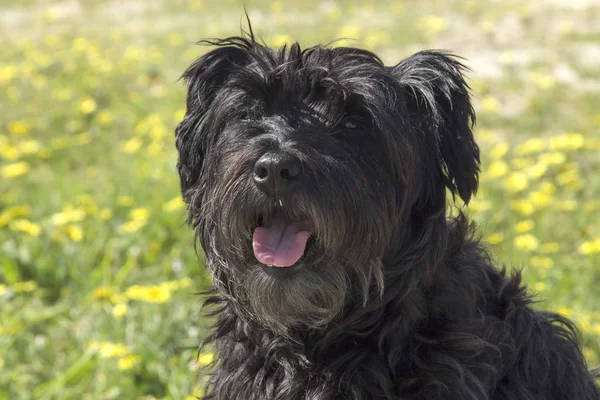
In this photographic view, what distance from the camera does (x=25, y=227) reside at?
472cm

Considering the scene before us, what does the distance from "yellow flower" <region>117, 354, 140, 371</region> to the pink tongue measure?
4.82 ft

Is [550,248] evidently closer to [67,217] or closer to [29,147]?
[67,217]

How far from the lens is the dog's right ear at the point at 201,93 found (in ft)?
9.01

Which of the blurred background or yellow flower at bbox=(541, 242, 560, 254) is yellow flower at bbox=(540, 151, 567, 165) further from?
yellow flower at bbox=(541, 242, 560, 254)

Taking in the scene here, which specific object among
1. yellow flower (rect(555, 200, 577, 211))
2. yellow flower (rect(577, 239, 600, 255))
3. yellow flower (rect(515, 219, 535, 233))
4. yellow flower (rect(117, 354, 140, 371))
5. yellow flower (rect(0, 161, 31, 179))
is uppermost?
yellow flower (rect(0, 161, 31, 179))

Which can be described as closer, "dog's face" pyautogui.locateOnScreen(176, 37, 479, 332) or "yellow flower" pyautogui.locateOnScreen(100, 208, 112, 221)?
"dog's face" pyautogui.locateOnScreen(176, 37, 479, 332)

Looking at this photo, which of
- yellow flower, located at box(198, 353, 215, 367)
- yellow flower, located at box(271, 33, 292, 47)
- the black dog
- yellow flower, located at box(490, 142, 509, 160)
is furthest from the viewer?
yellow flower, located at box(271, 33, 292, 47)

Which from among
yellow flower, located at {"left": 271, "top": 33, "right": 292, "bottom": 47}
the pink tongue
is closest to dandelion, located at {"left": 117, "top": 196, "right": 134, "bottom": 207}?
the pink tongue

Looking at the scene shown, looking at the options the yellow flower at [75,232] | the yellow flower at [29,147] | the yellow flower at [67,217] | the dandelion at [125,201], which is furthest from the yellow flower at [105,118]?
the yellow flower at [75,232]

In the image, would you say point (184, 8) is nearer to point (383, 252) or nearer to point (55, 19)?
point (55, 19)

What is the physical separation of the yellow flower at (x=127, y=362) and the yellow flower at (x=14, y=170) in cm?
255

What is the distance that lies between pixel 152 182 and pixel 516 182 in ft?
8.53

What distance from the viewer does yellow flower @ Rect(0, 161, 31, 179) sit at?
19.0ft

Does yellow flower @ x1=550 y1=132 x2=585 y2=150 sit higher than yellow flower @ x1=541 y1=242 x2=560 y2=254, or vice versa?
yellow flower @ x1=550 y1=132 x2=585 y2=150
